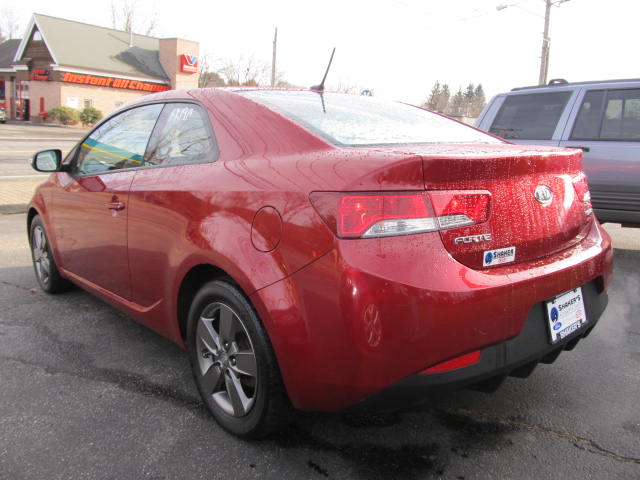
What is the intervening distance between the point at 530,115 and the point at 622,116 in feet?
3.10

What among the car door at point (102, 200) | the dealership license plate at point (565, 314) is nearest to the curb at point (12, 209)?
the car door at point (102, 200)

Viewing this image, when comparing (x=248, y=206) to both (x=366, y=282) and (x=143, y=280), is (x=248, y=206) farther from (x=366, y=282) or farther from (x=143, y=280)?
(x=143, y=280)

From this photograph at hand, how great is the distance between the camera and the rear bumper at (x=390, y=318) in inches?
70.2

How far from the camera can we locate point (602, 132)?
5.64 metres

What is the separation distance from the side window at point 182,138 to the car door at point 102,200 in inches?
5.0

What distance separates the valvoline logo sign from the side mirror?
45746mm

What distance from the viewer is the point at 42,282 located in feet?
Answer: 14.2

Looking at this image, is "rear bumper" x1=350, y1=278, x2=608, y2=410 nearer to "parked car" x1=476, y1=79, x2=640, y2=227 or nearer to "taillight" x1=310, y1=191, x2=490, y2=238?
"taillight" x1=310, y1=191, x2=490, y2=238

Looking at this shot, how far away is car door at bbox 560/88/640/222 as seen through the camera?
5445 millimetres

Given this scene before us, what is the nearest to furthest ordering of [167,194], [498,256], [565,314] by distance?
[498,256]
[565,314]
[167,194]

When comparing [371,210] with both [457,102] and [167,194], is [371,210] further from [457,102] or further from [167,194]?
[457,102]

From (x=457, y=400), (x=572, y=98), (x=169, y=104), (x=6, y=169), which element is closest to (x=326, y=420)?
(x=457, y=400)

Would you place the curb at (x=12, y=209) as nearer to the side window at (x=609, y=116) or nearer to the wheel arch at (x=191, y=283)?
the wheel arch at (x=191, y=283)

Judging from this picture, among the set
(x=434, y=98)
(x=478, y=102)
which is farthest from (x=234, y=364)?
(x=478, y=102)
